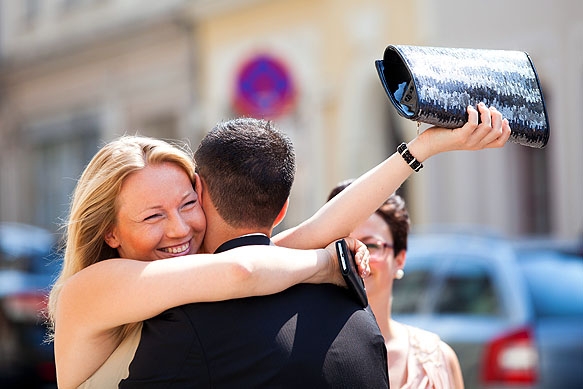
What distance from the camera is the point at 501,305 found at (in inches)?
266

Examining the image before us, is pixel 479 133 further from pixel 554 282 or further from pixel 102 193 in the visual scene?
pixel 554 282

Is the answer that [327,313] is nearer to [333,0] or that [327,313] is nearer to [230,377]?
[230,377]

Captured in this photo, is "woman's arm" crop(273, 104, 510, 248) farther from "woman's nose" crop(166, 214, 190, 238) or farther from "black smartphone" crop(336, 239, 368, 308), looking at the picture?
"woman's nose" crop(166, 214, 190, 238)

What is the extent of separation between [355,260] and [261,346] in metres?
0.47

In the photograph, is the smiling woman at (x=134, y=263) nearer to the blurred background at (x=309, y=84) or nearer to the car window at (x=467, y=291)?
the car window at (x=467, y=291)

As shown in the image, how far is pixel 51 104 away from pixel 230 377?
70.6ft

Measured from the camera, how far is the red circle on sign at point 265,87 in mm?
16375

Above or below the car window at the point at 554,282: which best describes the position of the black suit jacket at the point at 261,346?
above

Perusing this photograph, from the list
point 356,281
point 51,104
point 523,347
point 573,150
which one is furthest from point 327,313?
point 51,104

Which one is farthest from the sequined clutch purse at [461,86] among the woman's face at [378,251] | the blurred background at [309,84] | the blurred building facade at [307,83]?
the blurred building facade at [307,83]

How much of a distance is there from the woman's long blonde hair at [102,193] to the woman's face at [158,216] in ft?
0.09

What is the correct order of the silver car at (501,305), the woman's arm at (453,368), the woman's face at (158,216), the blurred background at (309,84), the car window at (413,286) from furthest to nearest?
the blurred background at (309,84)
the car window at (413,286)
the silver car at (501,305)
the woman's arm at (453,368)
the woman's face at (158,216)

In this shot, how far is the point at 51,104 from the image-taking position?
76.0 feet

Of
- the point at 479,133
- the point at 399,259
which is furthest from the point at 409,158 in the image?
the point at 399,259
